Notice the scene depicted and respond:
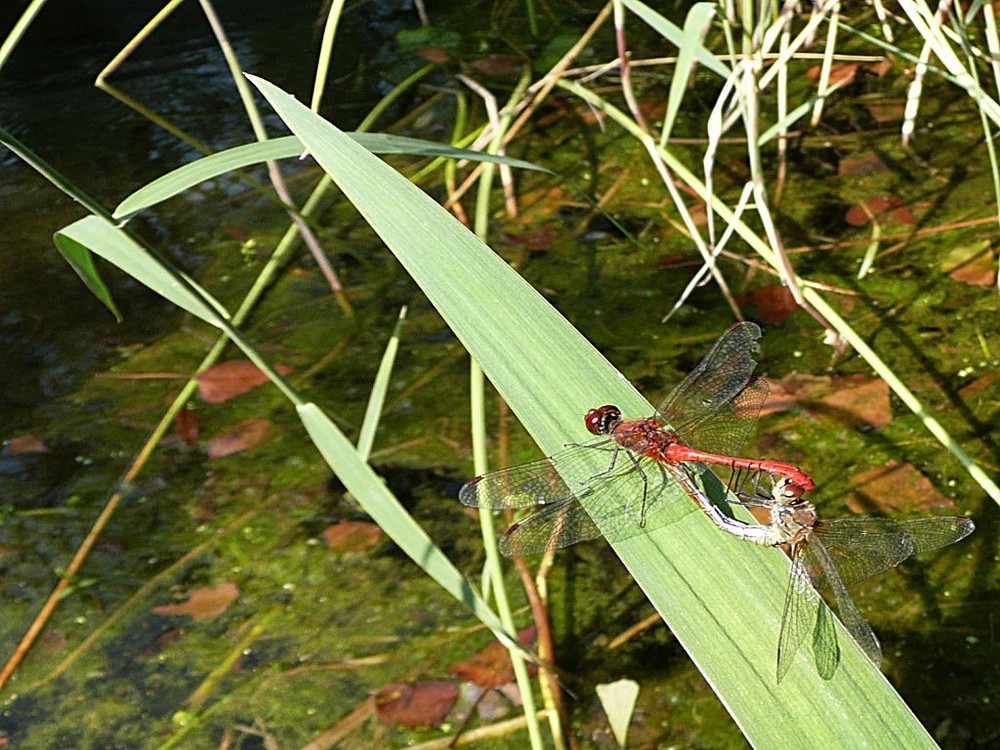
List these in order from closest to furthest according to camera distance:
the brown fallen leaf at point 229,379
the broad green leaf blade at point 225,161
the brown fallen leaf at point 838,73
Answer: the broad green leaf blade at point 225,161 < the brown fallen leaf at point 229,379 < the brown fallen leaf at point 838,73

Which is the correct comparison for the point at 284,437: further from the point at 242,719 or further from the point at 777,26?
the point at 777,26

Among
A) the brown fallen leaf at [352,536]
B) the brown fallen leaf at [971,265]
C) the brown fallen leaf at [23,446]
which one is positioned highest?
the brown fallen leaf at [971,265]

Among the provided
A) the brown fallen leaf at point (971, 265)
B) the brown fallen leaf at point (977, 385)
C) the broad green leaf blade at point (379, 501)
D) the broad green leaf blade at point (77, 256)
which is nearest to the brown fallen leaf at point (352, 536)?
the broad green leaf blade at point (379, 501)

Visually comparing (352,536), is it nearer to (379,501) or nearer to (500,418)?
(500,418)

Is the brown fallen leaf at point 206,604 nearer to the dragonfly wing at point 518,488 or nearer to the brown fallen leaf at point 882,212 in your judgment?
the dragonfly wing at point 518,488

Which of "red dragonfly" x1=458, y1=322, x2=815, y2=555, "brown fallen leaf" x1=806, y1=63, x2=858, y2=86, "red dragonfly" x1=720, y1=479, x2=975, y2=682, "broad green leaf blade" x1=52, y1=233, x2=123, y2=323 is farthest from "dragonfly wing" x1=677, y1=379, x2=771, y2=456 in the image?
"brown fallen leaf" x1=806, y1=63, x2=858, y2=86

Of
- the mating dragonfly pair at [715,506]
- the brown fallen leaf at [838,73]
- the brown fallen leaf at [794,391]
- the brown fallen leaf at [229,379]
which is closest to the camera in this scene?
the mating dragonfly pair at [715,506]

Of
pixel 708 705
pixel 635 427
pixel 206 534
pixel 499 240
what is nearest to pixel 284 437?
pixel 206 534
